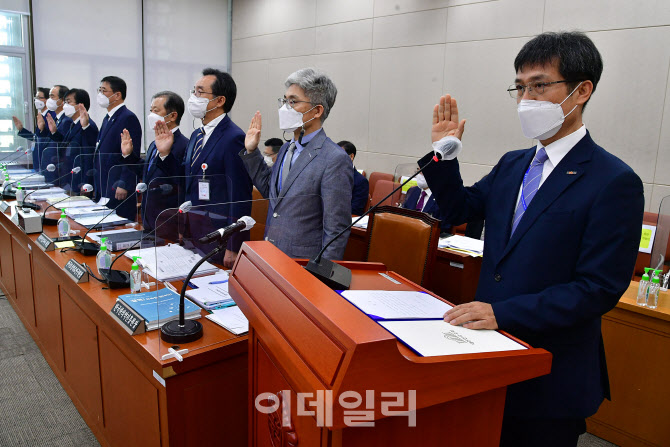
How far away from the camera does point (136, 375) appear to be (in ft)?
5.12

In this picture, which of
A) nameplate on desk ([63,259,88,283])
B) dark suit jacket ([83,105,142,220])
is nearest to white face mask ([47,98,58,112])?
dark suit jacket ([83,105,142,220])

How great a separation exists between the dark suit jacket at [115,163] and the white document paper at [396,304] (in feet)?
7.63

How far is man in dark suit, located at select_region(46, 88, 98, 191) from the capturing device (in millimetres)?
3547

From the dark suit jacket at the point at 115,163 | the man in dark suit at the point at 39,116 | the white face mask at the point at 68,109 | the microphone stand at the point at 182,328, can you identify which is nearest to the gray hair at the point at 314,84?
the microphone stand at the point at 182,328

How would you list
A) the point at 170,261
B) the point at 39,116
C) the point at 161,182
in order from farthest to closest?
1. the point at 39,116
2. the point at 161,182
3. the point at 170,261

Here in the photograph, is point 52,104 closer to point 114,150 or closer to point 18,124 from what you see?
point 18,124

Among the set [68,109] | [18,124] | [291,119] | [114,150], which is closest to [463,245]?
[291,119]

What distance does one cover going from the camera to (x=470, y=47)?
507 centimetres

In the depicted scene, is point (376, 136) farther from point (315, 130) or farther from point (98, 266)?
point (98, 266)

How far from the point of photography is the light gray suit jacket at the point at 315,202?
6.44 ft

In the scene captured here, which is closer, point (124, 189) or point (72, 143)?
point (124, 189)

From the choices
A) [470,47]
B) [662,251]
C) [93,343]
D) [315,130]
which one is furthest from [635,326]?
[470,47]

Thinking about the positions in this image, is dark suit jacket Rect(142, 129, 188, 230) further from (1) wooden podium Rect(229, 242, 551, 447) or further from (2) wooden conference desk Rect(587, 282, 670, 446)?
(2) wooden conference desk Rect(587, 282, 670, 446)

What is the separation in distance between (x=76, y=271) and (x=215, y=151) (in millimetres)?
976
